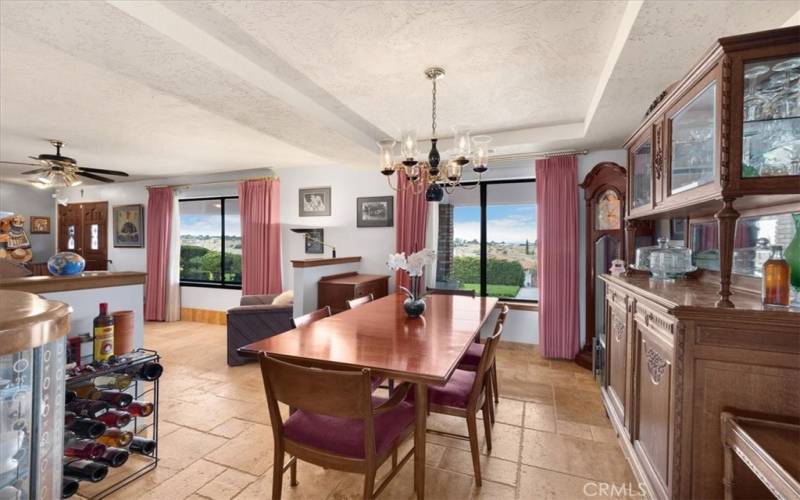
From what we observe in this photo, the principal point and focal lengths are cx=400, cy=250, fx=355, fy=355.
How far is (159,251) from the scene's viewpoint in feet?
19.4

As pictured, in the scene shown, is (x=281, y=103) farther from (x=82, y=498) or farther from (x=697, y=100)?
(x=82, y=498)

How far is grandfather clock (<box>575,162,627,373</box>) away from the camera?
11.3 ft

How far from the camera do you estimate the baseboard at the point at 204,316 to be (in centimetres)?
572

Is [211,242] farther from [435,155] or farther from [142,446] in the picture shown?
[435,155]

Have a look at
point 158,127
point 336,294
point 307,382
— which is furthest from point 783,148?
point 158,127

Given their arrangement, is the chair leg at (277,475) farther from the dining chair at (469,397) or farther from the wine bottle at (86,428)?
the wine bottle at (86,428)

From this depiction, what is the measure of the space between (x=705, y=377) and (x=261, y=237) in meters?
5.06

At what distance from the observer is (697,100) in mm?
1421

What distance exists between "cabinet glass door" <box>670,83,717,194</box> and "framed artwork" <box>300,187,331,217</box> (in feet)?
13.5

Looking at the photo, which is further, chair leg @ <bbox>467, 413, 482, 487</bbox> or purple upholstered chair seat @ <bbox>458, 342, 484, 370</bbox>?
purple upholstered chair seat @ <bbox>458, 342, 484, 370</bbox>

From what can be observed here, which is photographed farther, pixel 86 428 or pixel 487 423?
pixel 487 423

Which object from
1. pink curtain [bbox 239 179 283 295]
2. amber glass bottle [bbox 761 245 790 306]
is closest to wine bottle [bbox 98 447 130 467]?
amber glass bottle [bbox 761 245 790 306]

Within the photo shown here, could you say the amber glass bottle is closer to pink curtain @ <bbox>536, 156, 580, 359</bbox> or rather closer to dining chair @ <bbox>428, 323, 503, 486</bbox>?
dining chair @ <bbox>428, 323, 503, 486</bbox>

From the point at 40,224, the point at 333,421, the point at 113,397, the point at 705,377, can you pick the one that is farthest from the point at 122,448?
the point at 40,224
